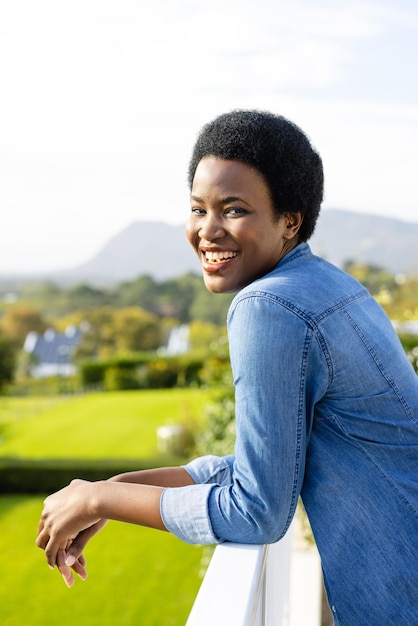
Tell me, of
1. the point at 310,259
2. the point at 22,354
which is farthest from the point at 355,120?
the point at 310,259

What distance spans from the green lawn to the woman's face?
10.8 m

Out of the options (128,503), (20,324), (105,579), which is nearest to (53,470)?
(105,579)

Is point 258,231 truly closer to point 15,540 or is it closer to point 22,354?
point 15,540

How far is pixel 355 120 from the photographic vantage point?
5278 cm

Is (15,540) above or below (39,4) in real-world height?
below

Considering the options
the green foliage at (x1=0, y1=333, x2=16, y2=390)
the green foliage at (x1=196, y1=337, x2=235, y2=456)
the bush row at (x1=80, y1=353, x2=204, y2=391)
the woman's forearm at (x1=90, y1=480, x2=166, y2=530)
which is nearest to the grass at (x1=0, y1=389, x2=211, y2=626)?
the green foliage at (x1=196, y1=337, x2=235, y2=456)

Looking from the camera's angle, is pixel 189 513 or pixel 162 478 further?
pixel 162 478

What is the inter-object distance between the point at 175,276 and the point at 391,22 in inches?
986

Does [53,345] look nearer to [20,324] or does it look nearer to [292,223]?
[20,324]

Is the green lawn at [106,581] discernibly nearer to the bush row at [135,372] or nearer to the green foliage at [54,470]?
the green foliage at [54,470]

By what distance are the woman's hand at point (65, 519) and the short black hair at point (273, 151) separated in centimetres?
49

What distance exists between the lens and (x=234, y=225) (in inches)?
40.7

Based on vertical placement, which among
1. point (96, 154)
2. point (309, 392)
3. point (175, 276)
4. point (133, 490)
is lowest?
point (175, 276)

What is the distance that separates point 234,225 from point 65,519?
0.47m
